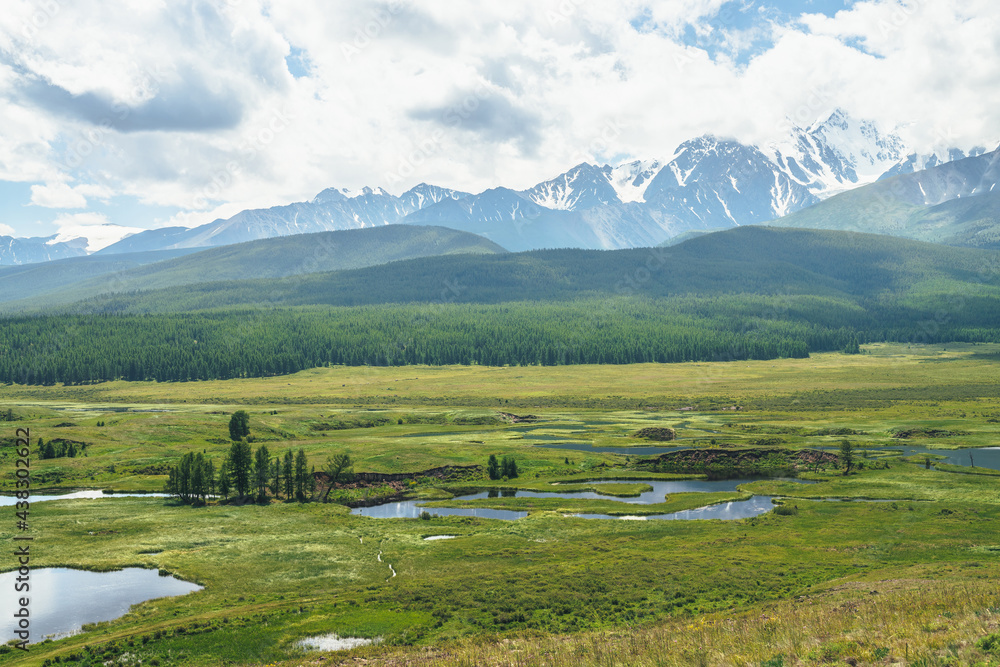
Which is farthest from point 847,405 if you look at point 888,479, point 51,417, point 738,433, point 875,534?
point 51,417

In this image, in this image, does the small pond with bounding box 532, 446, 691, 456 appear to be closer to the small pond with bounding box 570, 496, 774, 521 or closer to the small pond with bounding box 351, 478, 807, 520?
the small pond with bounding box 351, 478, 807, 520

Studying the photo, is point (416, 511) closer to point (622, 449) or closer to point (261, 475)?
point (261, 475)

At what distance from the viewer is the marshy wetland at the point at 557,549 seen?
35156 millimetres

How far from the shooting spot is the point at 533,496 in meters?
84.9

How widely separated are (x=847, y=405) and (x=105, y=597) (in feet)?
526

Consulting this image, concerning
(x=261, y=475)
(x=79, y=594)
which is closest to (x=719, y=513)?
(x=261, y=475)

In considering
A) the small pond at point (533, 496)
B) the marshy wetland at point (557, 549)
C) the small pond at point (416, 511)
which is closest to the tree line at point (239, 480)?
the marshy wetland at point (557, 549)

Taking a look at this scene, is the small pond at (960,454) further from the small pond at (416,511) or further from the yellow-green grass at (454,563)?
the small pond at (416,511)

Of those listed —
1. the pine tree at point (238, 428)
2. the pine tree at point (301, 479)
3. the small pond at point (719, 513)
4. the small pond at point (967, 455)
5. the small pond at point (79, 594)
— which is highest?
the pine tree at point (238, 428)

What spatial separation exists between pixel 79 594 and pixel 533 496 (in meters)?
49.4

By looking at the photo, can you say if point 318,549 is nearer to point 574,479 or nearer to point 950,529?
point 574,479

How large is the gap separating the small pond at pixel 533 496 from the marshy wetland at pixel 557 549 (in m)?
0.61

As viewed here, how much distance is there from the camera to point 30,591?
4994cm

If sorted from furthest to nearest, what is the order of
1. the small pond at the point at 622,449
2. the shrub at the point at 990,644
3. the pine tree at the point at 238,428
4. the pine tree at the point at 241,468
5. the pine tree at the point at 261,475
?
the pine tree at the point at 238,428 → the small pond at the point at 622,449 → the pine tree at the point at 261,475 → the pine tree at the point at 241,468 → the shrub at the point at 990,644
